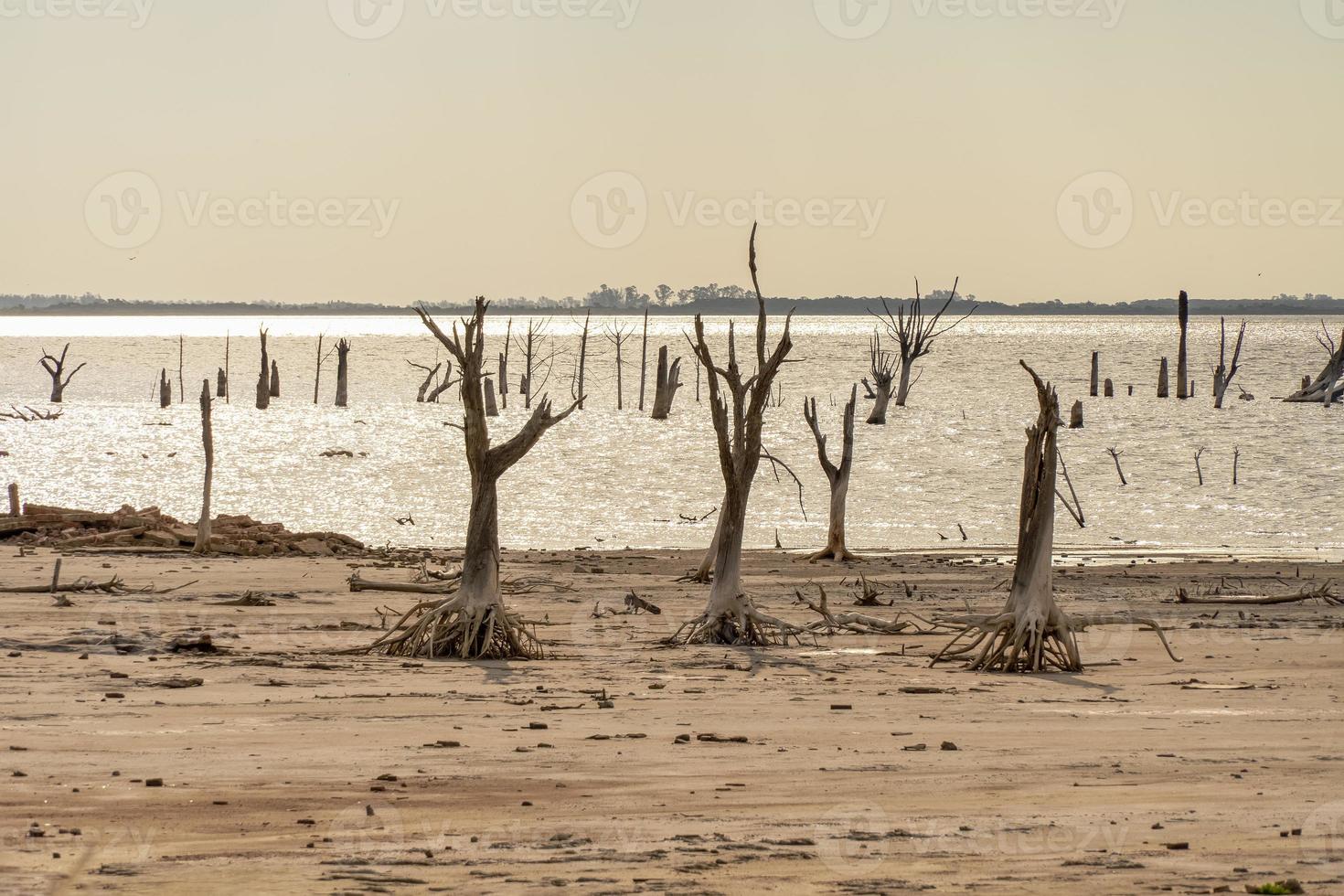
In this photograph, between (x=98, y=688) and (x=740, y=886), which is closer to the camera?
(x=740, y=886)

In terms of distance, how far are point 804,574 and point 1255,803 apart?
471 inches

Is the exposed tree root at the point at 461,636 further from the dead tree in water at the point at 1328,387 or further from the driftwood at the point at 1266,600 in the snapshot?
the dead tree in water at the point at 1328,387

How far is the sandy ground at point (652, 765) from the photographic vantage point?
512 centimetres

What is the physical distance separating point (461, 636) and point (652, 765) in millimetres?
4229

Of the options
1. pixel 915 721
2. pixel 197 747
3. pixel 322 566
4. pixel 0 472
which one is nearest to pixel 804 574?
pixel 322 566

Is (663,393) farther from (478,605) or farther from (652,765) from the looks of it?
(652,765)

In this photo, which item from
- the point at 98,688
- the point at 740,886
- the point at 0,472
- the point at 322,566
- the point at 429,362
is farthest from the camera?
the point at 429,362

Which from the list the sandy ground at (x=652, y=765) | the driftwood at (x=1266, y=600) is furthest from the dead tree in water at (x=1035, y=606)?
the driftwood at (x=1266, y=600)

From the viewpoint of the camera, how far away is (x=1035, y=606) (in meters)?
10.4

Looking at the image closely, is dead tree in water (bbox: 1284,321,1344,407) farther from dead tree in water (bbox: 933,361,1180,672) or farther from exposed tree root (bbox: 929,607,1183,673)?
exposed tree root (bbox: 929,607,1183,673)

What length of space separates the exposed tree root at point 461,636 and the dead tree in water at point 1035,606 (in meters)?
3.06

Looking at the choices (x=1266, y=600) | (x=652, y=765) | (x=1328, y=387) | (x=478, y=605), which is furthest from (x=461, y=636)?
(x=1328, y=387)

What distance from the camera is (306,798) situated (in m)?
6.05

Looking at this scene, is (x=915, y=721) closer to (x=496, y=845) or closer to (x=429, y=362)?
(x=496, y=845)
